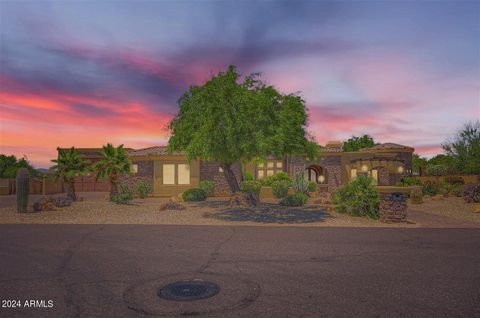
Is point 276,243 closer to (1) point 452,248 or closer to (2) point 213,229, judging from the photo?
(2) point 213,229

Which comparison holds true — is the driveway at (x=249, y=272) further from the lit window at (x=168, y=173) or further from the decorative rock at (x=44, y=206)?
the lit window at (x=168, y=173)

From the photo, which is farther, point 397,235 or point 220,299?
point 397,235

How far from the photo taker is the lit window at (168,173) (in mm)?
28453

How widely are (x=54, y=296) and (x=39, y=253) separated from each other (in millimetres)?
3479

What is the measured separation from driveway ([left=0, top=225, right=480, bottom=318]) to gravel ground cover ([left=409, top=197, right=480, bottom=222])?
5.19 m

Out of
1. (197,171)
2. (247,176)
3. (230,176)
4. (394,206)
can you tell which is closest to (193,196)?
(230,176)

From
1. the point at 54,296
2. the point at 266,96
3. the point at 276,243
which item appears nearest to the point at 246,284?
the point at 54,296

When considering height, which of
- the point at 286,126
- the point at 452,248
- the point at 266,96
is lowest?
the point at 452,248

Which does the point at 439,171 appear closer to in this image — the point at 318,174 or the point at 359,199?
the point at 318,174

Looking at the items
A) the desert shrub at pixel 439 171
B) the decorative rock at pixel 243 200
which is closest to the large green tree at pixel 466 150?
the desert shrub at pixel 439 171

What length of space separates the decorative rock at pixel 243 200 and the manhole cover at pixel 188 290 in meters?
11.9

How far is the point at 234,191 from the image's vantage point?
18859mm

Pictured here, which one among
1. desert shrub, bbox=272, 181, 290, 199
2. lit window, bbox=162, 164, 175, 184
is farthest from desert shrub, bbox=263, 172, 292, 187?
lit window, bbox=162, 164, 175, 184

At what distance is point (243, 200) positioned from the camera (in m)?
18.1
